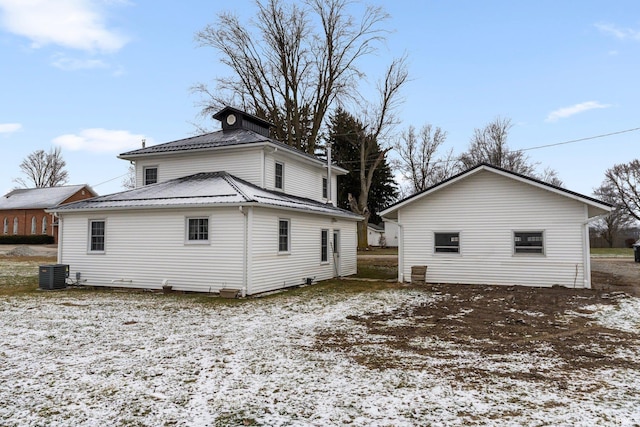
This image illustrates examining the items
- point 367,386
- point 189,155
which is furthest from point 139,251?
point 367,386

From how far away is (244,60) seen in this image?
3183 cm

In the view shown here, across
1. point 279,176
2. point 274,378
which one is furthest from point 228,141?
point 274,378

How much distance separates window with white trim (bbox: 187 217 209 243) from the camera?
44.1ft

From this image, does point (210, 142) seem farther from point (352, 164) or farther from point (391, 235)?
point (391, 235)

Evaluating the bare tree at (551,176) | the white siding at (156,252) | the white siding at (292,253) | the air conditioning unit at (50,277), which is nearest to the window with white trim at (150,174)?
the white siding at (156,252)

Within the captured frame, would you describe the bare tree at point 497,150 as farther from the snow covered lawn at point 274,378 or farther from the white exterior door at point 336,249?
the snow covered lawn at point 274,378

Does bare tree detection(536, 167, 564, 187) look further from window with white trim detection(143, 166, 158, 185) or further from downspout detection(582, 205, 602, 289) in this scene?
window with white trim detection(143, 166, 158, 185)

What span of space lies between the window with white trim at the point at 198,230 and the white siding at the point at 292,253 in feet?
5.84

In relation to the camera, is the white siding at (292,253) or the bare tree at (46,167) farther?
the bare tree at (46,167)

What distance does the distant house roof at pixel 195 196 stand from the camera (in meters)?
13.1

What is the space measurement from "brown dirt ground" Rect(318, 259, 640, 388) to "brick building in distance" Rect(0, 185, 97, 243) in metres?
43.6

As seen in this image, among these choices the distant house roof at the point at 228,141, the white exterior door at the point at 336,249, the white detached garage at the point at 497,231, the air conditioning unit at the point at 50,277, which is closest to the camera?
the white detached garage at the point at 497,231

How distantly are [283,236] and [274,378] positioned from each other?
937cm

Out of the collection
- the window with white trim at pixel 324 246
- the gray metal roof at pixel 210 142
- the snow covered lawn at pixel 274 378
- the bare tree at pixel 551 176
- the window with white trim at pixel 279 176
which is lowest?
the snow covered lawn at pixel 274 378
